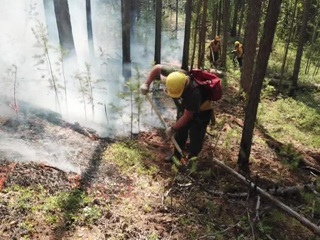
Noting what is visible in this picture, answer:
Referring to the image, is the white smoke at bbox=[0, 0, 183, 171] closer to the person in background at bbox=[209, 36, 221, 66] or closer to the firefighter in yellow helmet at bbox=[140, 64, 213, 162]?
the firefighter in yellow helmet at bbox=[140, 64, 213, 162]

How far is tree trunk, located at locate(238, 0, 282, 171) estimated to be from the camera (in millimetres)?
4832

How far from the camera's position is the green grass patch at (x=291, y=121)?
8711 millimetres

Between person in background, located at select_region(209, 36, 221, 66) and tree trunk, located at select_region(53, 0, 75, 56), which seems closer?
tree trunk, located at select_region(53, 0, 75, 56)

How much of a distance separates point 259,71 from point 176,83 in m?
1.46

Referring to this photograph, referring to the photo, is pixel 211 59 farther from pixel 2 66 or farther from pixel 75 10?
pixel 75 10

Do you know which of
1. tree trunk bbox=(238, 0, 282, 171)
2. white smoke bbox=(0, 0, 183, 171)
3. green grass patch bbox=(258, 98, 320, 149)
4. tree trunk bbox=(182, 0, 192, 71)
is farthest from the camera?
tree trunk bbox=(182, 0, 192, 71)

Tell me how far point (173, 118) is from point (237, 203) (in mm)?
4675

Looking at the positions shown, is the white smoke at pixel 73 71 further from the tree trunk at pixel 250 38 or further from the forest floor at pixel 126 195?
the tree trunk at pixel 250 38

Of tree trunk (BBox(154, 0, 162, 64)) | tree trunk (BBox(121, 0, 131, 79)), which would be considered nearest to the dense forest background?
tree trunk (BBox(121, 0, 131, 79))

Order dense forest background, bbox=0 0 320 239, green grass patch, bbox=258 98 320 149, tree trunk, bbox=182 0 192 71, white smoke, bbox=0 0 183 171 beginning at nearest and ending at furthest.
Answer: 1. dense forest background, bbox=0 0 320 239
2. white smoke, bbox=0 0 183 171
3. green grass patch, bbox=258 98 320 149
4. tree trunk, bbox=182 0 192 71

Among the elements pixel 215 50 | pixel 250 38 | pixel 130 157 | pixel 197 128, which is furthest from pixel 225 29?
pixel 130 157

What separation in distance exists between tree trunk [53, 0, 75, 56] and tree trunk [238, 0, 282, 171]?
26.8 feet

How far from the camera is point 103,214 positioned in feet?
13.5

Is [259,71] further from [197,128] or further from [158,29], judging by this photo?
[158,29]
